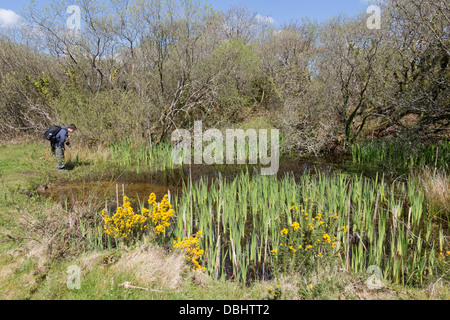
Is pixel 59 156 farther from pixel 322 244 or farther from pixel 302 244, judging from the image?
pixel 322 244

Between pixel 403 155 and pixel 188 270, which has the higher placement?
pixel 403 155

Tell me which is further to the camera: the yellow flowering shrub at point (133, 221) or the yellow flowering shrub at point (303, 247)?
the yellow flowering shrub at point (133, 221)

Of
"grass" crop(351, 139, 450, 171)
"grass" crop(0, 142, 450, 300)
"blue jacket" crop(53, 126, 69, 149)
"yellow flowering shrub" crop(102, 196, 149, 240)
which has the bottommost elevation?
"grass" crop(0, 142, 450, 300)

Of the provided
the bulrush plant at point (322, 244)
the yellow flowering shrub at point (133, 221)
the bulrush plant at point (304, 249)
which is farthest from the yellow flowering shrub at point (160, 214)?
the bulrush plant at point (304, 249)

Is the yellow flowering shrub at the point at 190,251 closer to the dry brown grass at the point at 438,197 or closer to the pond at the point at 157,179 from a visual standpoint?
the pond at the point at 157,179

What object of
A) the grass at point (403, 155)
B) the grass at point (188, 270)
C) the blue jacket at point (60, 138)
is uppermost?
the blue jacket at point (60, 138)

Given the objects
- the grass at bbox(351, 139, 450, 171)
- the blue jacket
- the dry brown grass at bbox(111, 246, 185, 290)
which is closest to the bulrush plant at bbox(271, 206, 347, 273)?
the dry brown grass at bbox(111, 246, 185, 290)

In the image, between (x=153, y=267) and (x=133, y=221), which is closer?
(x=153, y=267)

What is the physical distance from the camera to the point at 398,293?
2992 millimetres

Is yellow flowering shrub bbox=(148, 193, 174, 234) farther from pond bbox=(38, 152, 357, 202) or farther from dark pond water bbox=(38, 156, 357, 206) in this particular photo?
pond bbox=(38, 152, 357, 202)

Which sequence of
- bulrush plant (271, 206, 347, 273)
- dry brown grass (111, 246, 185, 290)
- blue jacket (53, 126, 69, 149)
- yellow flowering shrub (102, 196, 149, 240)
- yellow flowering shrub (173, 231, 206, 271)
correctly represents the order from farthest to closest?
blue jacket (53, 126, 69, 149) → yellow flowering shrub (102, 196, 149, 240) → yellow flowering shrub (173, 231, 206, 271) → bulrush plant (271, 206, 347, 273) → dry brown grass (111, 246, 185, 290)

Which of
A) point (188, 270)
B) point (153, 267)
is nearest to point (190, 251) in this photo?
point (188, 270)

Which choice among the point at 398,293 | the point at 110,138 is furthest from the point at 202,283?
the point at 110,138

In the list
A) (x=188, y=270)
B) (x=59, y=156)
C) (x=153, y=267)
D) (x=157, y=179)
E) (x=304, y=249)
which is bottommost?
(x=188, y=270)
